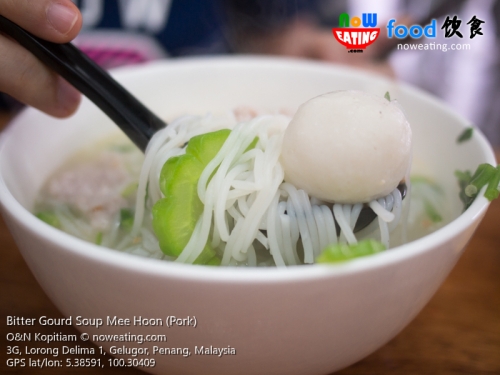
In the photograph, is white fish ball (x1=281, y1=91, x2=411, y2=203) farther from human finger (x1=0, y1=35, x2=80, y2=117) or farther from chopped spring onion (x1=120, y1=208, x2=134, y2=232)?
human finger (x1=0, y1=35, x2=80, y2=117)

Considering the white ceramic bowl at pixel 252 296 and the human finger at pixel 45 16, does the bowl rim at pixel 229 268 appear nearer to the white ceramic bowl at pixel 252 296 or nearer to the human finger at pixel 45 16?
the white ceramic bowl at pixel 252 296

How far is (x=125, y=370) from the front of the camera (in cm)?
76

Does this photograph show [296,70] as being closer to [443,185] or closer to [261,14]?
[443,185]

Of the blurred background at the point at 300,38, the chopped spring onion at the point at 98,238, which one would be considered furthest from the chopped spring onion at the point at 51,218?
the blurred background at the point at 300,38

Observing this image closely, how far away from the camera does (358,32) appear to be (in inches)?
48.6

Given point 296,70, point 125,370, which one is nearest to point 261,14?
point 296,70

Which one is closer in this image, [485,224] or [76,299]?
[76,299]

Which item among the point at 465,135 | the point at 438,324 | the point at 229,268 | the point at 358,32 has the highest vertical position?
the point at 358,32

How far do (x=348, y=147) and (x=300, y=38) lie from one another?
1.85m

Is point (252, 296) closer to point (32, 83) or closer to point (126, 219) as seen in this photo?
point (126, 219)

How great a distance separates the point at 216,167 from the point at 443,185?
2.06ft

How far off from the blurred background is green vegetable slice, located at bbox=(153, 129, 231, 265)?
51.3 inches

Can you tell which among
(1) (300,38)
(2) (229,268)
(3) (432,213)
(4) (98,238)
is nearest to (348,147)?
(2) (229,268)

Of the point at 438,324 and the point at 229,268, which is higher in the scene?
the point at 229,268
